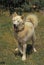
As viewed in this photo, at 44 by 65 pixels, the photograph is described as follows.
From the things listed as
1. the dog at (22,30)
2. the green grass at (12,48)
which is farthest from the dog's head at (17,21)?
the green grass at (12,48)

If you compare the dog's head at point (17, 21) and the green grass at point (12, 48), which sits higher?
the dog's head at point (17, 21)

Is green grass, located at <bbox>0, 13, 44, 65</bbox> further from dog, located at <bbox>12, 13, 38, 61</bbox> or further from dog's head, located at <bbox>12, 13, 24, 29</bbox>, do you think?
dog's head, located at <bbox>12, 13, 24, 29</bbox>

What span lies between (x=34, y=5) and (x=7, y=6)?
1304mm

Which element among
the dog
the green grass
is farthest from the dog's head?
the green grass

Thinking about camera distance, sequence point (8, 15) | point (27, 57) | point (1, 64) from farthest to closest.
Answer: point (8, 15) < point (27, 57) < point (1, 64)

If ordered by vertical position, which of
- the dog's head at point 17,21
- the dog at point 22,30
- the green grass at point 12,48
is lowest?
the green grass at point 12,48

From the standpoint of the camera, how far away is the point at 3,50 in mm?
7453

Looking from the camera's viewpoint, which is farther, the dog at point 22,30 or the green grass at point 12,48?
the green grass at point 12,48

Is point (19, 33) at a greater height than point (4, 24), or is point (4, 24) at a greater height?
point (19, 33)

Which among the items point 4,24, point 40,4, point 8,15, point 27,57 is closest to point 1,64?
point 27,57

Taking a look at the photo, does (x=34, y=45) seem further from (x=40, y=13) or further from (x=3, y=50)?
(x=40, y=13)

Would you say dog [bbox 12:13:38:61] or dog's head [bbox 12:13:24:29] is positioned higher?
dog's head [bbox 12:13:24:29]

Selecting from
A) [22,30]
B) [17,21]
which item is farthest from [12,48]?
[17,21]

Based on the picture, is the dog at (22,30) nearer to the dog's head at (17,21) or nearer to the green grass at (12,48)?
the dog's head at (17,21)
